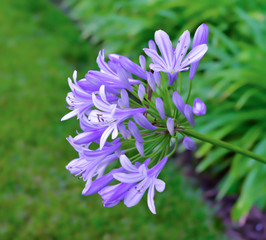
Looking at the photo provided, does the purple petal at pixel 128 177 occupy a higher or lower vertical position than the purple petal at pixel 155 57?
lower

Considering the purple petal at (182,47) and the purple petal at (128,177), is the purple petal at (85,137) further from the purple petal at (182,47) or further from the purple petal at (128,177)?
the purple petal at (182,47)

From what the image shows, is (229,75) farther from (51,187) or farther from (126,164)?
A: (126,164)

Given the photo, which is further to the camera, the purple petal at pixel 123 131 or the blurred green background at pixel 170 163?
the blurred green background at pixel 170 163

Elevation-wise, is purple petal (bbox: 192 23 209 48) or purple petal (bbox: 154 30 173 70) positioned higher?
purple petal (bbox: 154 30 173 70)

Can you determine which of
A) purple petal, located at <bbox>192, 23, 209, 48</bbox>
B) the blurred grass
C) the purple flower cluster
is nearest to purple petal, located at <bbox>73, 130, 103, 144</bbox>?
the purple flower cluster

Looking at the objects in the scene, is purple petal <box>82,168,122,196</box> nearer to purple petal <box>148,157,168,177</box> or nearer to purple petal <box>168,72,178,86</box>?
purple petal <box>148,157,168,177</box>

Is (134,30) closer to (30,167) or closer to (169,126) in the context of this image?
(30,167)

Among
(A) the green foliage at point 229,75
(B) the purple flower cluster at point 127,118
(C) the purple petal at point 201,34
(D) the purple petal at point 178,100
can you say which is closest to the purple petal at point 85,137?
(B) the purple flower cluster at point 127,118

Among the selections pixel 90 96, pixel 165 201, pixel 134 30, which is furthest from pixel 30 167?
pixel 90 96
